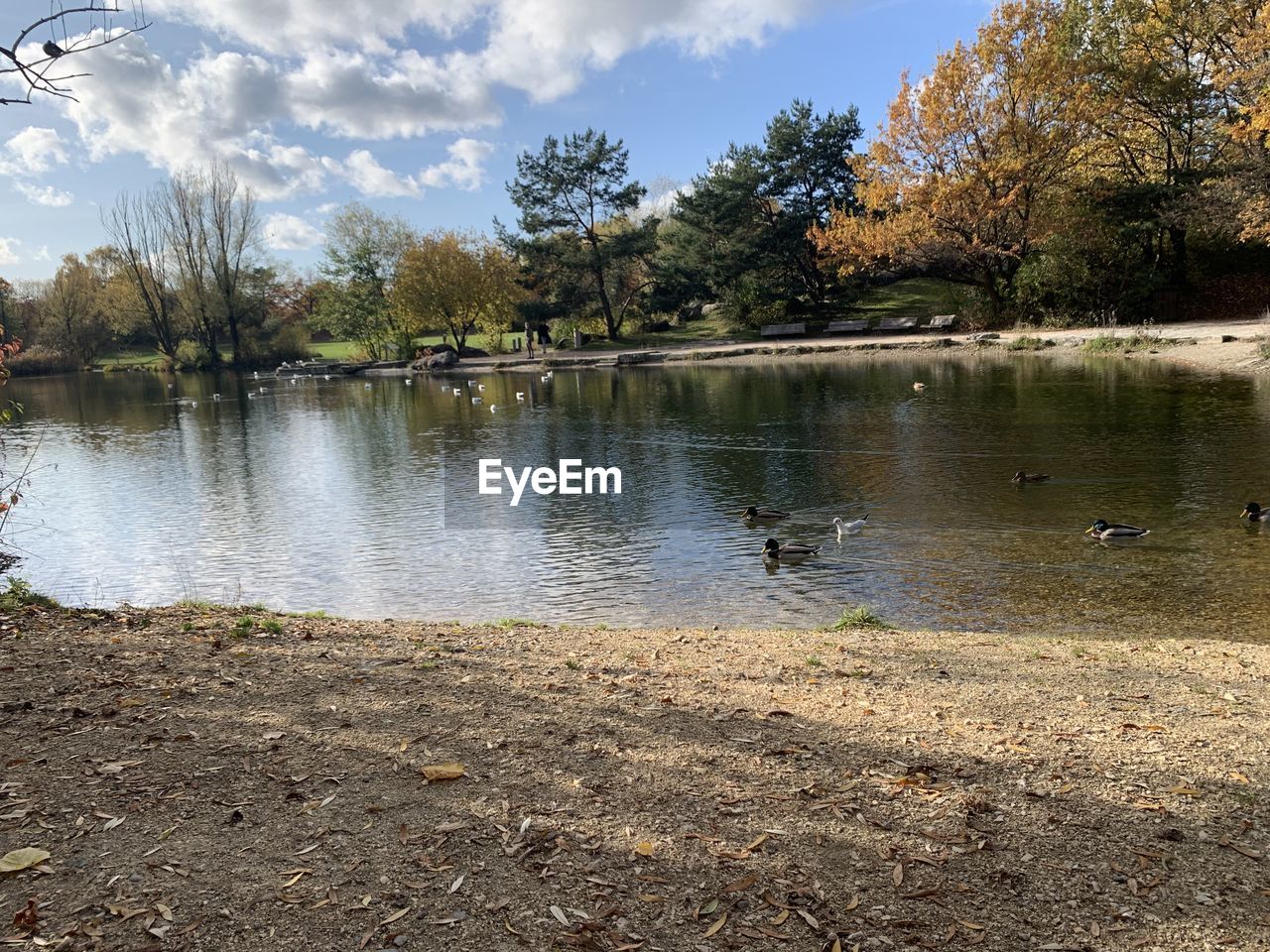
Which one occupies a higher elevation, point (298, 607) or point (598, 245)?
point (598, 245)

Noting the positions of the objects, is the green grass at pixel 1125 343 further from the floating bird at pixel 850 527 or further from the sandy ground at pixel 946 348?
the floating bird at pixel 850 527

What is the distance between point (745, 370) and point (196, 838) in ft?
123

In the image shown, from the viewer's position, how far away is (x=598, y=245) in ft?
183

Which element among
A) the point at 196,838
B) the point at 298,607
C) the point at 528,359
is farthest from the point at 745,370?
the point at 196,838

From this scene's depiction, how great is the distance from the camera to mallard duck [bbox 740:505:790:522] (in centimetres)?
1398

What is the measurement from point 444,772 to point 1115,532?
10.9 metres

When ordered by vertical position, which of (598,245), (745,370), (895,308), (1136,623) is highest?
(598,245)

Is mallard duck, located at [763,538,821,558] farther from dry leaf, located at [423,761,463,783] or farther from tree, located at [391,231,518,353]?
tree, located at [391,231,518,353]

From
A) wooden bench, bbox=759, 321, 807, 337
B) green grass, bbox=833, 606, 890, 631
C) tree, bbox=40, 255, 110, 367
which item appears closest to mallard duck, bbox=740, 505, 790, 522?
green grass, bbox=833, 606, 890, 631

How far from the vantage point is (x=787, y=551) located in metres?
12.1

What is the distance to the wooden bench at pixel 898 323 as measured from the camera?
4522 centimetres

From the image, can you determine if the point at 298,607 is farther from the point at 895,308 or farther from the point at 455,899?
the point at 895,308

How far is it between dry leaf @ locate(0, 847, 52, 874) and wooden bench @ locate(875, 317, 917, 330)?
46648mm

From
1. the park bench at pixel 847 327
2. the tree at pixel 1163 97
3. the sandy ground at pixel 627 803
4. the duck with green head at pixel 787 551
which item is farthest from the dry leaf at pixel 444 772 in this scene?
the park bench at pixel 847 327
